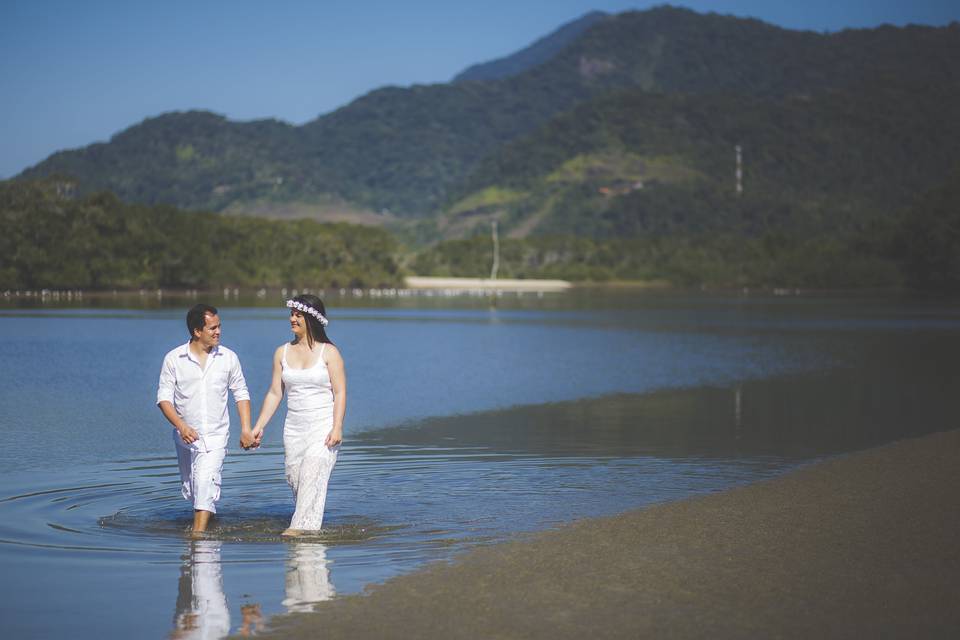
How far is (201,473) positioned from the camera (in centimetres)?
1079

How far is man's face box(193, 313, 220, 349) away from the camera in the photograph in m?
10.5

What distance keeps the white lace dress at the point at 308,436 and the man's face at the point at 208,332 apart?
25.2 inches

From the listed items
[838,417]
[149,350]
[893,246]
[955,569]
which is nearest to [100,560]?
[955,569]

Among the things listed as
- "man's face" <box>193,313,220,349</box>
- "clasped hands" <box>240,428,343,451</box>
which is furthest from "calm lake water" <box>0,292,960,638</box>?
"man's face" <box>193,313,220,349</box>

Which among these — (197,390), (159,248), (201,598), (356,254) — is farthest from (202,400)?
(356,254)

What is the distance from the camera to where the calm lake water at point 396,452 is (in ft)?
30.3

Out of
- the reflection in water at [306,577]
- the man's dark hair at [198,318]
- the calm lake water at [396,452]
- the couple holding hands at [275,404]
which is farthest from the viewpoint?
the man's dark hair at [198,318]

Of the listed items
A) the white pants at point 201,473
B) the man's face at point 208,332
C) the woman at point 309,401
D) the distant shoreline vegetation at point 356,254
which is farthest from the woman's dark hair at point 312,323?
the distant shoreline vegetation at point 356,254

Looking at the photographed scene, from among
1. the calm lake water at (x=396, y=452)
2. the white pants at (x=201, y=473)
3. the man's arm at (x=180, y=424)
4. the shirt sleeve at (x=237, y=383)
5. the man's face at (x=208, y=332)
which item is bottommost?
the calm lake water at (x=396, y=452)

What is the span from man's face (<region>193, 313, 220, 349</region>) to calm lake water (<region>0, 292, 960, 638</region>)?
5.70 feet

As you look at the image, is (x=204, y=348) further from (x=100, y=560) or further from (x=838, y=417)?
(x=838, y=417)

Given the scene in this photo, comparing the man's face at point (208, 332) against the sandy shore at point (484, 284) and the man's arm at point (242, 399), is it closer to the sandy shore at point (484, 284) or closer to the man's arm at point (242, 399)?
the man's arm at point (242, 399)

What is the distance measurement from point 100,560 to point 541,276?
A: 170m

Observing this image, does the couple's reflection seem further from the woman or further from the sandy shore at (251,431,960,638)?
the woman
